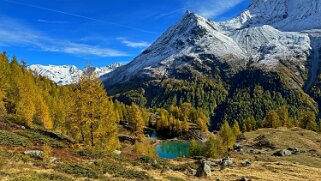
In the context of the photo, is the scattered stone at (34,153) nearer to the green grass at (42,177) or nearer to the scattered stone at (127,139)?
the green grass at (42,177)

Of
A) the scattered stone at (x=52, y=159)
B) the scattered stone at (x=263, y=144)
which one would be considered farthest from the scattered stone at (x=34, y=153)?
the scattered stone at (x=263, y=144)

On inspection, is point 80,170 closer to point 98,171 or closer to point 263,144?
point 98,171

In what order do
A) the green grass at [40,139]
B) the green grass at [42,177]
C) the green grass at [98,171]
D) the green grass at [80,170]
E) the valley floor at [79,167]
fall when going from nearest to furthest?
1. the green grass at [42,177]
2. the valley floor at [79,167]
3. the green grass at [80,170]
4. the green grass at [98,171]
5. the green grass at [40,139]

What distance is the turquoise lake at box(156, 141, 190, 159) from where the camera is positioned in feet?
491

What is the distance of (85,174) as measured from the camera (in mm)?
34250

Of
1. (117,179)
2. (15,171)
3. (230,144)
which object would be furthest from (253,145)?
(15,171)

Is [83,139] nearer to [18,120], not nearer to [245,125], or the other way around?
[18,120]

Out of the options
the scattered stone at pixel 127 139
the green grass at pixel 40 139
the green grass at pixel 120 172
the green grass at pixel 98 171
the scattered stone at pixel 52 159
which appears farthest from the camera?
the scattered stone at pixel 127 139

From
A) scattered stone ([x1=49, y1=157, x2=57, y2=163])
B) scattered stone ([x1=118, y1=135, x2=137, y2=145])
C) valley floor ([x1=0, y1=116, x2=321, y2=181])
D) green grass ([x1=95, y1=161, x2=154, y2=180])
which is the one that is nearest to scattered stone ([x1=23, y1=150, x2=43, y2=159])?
→ valley floor ([x1=0, y1=116, x2=321, y2=181])

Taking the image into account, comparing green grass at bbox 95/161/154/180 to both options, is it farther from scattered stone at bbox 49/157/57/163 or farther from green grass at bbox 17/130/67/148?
green grass at bbox 17/130/67/148

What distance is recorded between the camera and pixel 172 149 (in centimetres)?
16688

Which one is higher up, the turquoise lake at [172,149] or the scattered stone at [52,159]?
the scattered stone at [52,159]

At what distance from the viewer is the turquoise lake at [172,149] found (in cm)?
14971

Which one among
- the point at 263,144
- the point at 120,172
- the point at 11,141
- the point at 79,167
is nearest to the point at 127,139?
the point at 263,144
